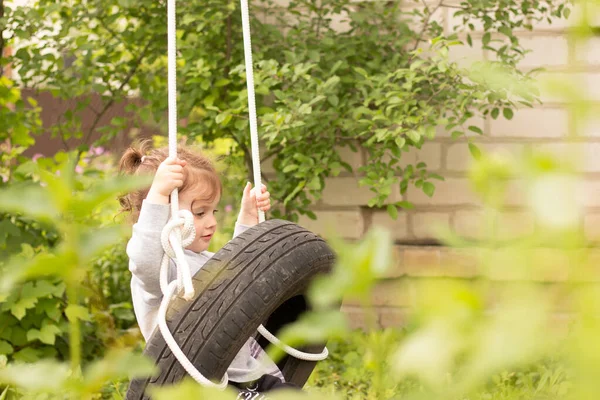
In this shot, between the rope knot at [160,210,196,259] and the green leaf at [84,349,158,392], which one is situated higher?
the green leaf at [84,349,158,392]

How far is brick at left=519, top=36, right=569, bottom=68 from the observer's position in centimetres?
366

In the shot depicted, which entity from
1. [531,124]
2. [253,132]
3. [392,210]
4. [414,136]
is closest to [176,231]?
[253,132]

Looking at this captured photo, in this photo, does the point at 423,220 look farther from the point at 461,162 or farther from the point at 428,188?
the point at 428,188

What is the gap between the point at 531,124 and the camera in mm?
3707

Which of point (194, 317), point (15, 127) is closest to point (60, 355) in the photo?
point (15, 127)

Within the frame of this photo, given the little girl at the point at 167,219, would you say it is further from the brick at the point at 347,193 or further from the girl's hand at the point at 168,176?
A: the brick at the point at 347,193

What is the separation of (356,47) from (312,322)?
3.35m

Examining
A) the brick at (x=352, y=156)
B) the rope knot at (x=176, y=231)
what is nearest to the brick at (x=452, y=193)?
the brick at (x=352, y=156)

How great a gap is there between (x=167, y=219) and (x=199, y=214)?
1.09 ft

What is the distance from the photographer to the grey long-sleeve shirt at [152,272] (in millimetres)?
1856

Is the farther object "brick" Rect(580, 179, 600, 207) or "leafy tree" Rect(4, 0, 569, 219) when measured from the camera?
"brick" Rect(580, 179, 600, 207)

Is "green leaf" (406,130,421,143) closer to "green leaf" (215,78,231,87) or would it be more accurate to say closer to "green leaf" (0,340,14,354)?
"green leaf" (215,78,231,87)

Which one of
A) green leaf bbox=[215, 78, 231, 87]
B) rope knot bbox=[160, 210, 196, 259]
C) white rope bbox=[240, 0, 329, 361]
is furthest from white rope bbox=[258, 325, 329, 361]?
green leaf bbox=[215, 78, 231, 87]

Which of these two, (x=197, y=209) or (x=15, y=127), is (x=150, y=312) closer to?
(x=197, y=209)
